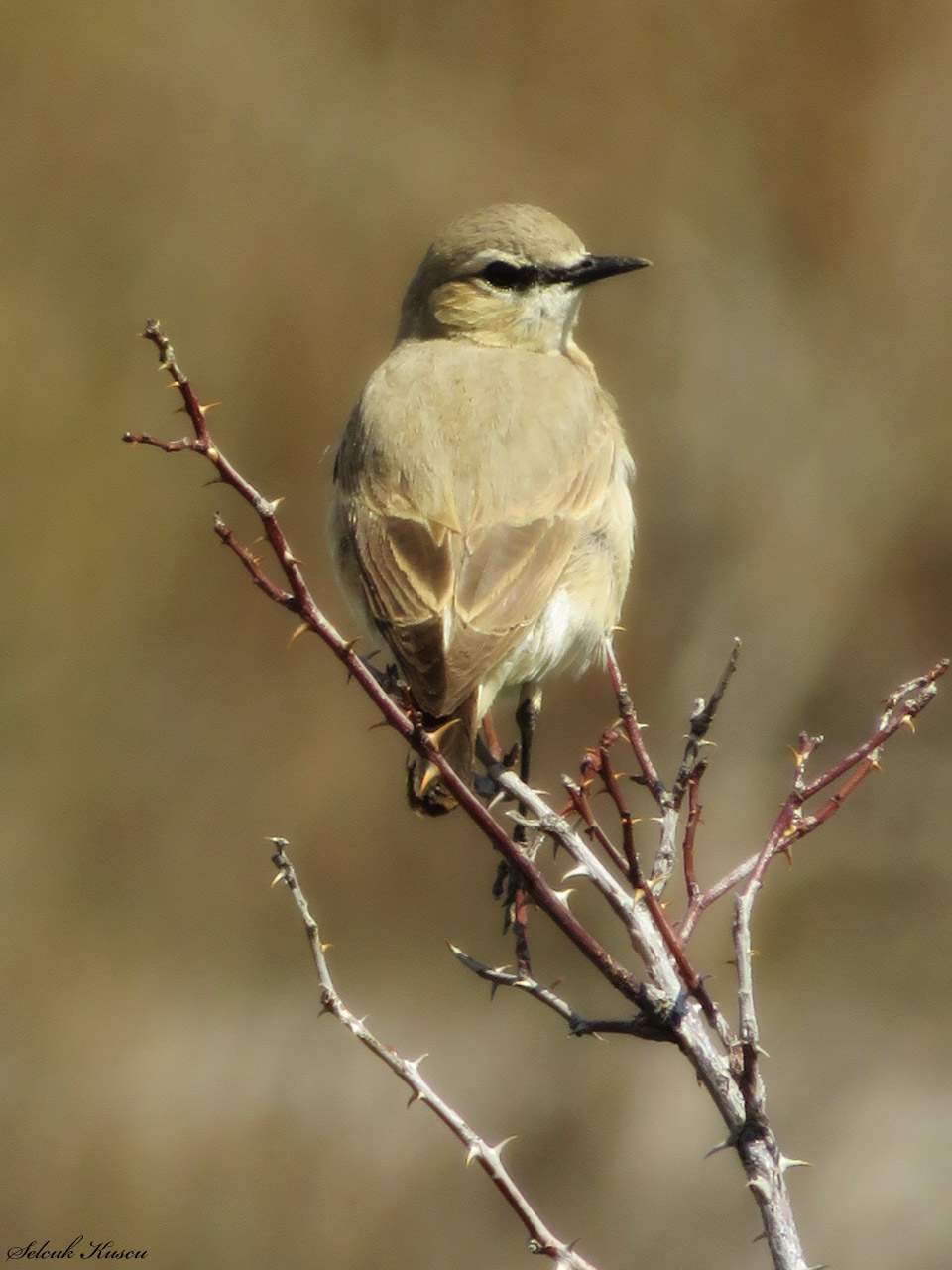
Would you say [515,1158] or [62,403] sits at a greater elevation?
[62,403]

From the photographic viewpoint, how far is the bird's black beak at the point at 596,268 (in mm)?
4215

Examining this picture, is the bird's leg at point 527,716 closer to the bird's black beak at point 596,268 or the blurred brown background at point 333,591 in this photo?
the bird's black beak at point 596,268

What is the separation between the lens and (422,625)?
320 cm

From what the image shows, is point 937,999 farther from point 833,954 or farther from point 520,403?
point 520,403

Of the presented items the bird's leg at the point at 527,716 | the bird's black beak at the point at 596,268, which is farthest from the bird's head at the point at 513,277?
the bird's leg at the point at 527,716

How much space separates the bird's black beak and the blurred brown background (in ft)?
10.5

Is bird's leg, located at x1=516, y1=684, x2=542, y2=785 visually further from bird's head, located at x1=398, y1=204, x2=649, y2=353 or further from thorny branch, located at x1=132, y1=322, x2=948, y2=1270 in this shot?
thorny branch, located at x1=132, y1=322, x2=948, y2=1270

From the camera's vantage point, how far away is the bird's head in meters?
4.33

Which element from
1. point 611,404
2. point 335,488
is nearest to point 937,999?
point 611,404

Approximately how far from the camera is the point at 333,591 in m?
7.11

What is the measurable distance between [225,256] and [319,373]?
723 mm

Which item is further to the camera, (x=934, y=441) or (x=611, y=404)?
(x=934, y=441)

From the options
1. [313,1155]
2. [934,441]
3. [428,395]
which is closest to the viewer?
[428,395]

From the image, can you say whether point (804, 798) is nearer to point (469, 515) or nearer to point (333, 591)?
point (469, 515)
